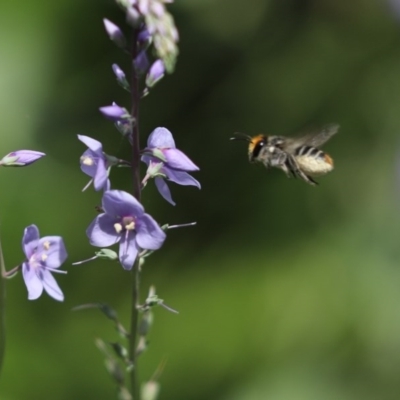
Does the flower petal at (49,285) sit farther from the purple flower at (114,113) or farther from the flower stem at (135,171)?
the purple flower at (114,113)

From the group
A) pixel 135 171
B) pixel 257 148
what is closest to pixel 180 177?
pixel 135 171

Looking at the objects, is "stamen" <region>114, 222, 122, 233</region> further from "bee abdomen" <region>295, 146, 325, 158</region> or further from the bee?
"bee abdomen" <region>295, 146, 325, 158</region>

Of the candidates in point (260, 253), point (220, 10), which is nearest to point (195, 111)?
point (220, 10)

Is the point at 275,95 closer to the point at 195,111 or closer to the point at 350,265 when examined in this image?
the point at 195,111

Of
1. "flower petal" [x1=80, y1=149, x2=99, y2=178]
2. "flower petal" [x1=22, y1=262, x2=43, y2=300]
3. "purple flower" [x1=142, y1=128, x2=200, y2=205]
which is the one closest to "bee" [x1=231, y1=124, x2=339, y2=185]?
"purple flower" [x1=142, y1=128, x2=200, y2=205]

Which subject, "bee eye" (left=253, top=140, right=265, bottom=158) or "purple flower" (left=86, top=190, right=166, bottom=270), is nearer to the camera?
"purple flower" (left=86, top=190, right=166, bottom=270)
